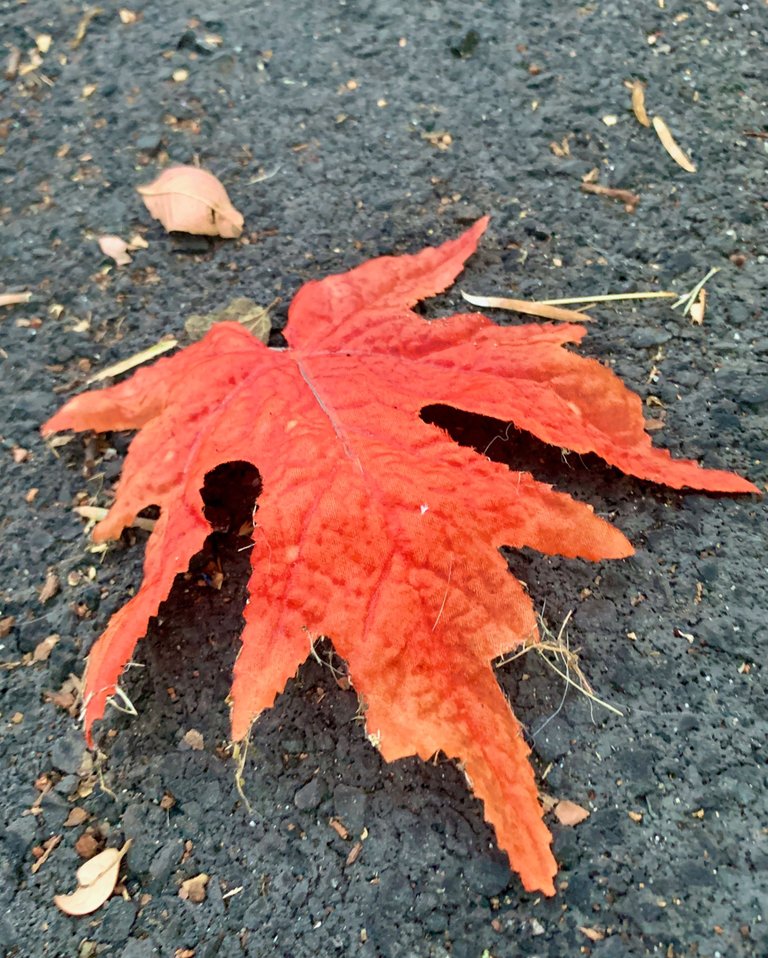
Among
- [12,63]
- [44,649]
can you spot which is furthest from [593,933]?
[12,63]

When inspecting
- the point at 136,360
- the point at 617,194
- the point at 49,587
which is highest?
the point at 617,194

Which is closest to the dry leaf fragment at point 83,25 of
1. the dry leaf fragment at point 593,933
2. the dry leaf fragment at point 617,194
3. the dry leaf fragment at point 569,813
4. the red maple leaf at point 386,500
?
the red maple leaf at point 386,500

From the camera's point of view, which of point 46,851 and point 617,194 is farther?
point 617,194

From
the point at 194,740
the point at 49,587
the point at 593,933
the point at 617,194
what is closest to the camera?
the point at 593,933

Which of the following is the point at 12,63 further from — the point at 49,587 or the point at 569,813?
the point at 569,813

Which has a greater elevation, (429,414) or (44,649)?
(429,414)

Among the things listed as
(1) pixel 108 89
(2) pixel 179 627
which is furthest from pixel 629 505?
(1) pixel 108 89

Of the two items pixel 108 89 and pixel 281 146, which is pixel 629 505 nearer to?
pixel 281 146
